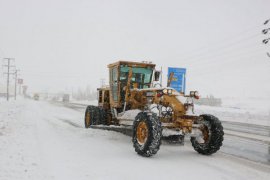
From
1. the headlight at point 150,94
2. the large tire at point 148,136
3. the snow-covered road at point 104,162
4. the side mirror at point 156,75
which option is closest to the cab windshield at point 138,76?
the side mirror at point 156,75

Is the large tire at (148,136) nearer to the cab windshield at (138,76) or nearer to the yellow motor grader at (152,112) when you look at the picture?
the yellow motor grader at (152,112)

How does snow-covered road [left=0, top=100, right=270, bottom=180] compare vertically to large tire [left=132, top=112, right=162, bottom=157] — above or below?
below

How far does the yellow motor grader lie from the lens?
8172 millimetres

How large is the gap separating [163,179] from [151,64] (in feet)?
21.3

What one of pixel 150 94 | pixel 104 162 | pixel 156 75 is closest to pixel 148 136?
pixel 104 162

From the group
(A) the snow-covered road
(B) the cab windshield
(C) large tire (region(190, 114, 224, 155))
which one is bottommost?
(A) the snow-covered road

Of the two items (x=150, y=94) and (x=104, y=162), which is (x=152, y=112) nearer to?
(x=150, y=94)

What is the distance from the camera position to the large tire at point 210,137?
8586 millimetres

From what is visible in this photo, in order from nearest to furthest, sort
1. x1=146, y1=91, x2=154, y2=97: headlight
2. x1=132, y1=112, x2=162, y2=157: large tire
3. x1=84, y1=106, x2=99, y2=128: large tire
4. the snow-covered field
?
x1=132, y1=112, x2=162, y2=157: large tire, x1=146, y1=91, x2=154, y2=97: headlight, x1=84, y1=106, x2=99, y2=128: large tire, the snow-covered field

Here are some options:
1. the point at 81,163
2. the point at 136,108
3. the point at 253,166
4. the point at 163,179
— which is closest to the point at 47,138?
the point at 136,108

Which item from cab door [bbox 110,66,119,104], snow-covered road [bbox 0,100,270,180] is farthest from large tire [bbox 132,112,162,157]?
cab door [bbox 110,66,119,104]

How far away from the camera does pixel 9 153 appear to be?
24.2 ft

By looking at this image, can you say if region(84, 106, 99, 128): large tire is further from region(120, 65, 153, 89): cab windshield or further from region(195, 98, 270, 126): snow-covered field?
region(195, 98, 270, 126): snow-covered field

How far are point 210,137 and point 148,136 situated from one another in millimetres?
1783
